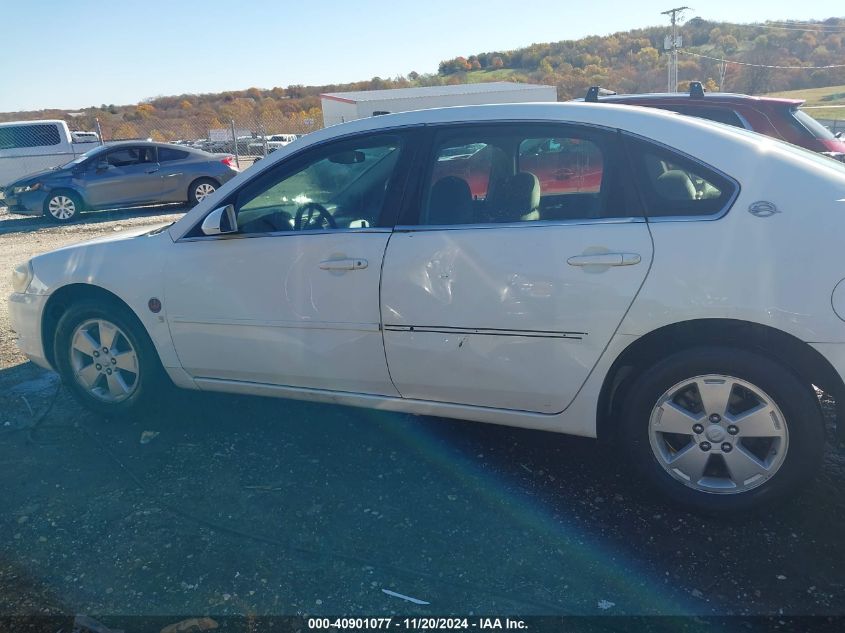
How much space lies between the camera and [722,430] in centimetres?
285

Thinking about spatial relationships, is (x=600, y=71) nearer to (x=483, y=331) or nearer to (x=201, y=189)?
(x=201, y=189)

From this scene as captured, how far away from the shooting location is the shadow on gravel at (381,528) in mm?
2578

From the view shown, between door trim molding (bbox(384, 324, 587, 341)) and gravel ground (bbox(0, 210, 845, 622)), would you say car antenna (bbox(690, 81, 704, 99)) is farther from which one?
door trim molding (bbox(384, 324, 587, 341))

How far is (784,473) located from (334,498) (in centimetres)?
195

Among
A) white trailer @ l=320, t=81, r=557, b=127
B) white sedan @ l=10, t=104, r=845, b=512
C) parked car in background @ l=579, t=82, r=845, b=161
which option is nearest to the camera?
white sedan @ l=10, t=104, r=845, b=512

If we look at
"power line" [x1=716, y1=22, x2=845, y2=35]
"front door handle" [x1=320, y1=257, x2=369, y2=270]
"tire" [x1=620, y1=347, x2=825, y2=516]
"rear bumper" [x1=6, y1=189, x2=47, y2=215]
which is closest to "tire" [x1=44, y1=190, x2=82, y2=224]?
"rear bumper" [x1=6, y1=189, x2=47, y2=215]

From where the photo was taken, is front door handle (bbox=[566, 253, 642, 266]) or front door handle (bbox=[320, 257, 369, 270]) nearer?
front door handle (bbox=[566, 253, 642, 266])

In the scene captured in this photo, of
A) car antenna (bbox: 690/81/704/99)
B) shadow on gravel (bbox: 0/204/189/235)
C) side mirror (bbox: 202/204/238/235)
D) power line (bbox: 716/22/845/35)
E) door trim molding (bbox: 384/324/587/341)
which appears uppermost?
power line (bbox: 716/22/845/35)

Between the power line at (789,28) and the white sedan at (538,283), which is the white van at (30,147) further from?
the power line at (789,28)

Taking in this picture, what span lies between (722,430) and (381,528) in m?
1.49

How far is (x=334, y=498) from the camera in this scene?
3.26 m

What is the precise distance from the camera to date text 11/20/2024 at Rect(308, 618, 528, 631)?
7.98 ft

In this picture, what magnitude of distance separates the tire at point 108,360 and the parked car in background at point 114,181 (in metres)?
10.0

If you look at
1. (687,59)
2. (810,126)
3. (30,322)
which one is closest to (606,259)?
(30,322)
